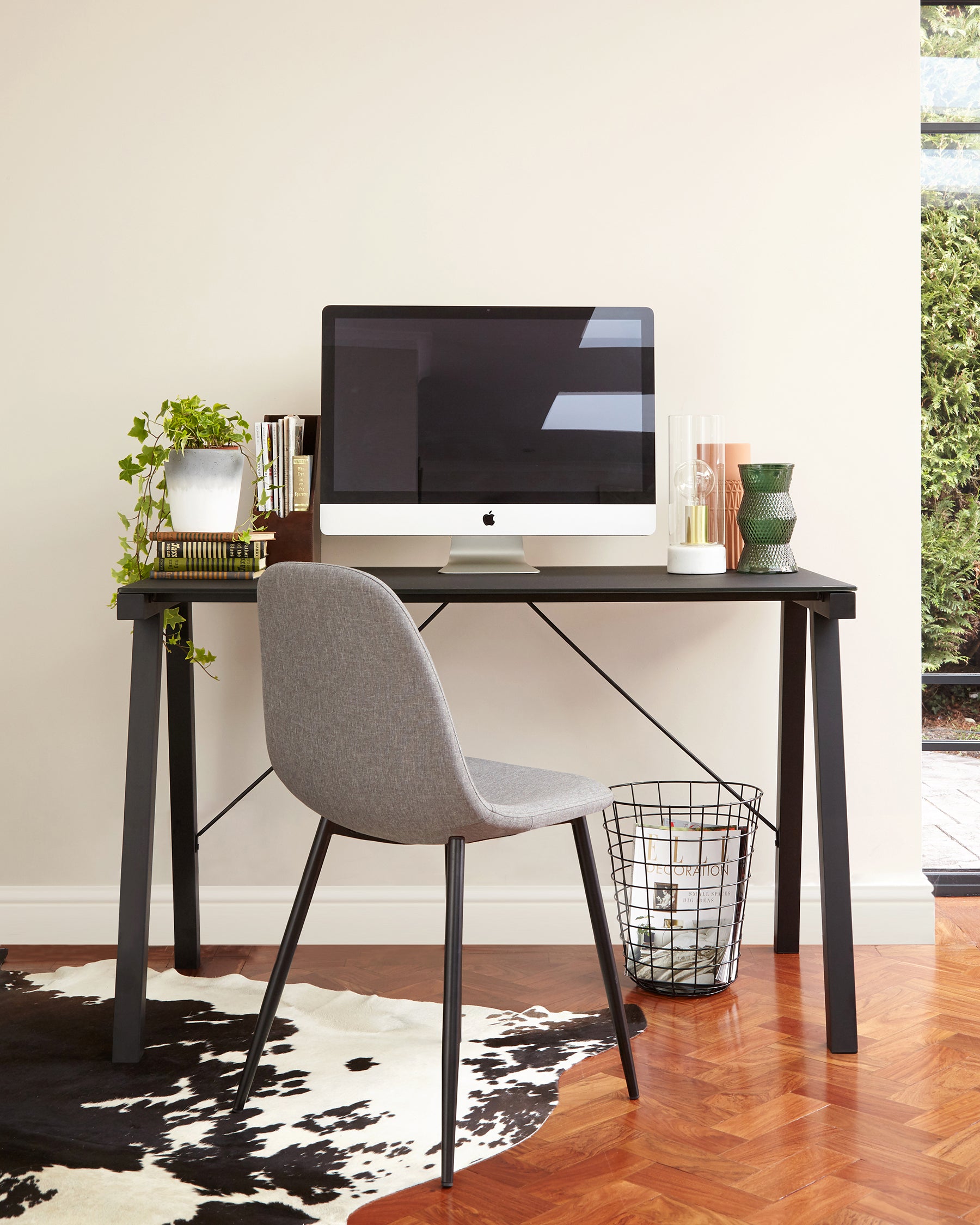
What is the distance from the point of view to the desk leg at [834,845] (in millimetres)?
1957

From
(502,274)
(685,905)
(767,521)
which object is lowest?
(685,905)

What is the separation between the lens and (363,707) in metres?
1.58

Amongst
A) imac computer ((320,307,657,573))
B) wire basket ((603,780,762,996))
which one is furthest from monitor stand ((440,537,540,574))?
wire basket ((603,780,762,996))

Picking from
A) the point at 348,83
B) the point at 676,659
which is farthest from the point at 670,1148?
the point at 348,83

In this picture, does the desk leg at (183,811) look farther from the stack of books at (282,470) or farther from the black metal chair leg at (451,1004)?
the black metal chair leg at (451,1004)

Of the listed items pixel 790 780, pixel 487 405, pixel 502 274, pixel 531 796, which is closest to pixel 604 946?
pixel 531 796

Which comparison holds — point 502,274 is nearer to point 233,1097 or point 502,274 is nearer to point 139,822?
point 139,822

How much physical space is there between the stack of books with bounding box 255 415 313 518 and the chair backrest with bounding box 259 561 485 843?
610mm

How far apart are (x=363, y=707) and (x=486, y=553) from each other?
77 cm

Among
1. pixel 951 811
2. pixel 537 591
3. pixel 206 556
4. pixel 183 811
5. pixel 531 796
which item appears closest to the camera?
pixel 531 796

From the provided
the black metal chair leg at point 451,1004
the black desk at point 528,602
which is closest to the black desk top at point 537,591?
the black desk at point 528,602

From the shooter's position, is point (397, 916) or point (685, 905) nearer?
point (685, 905)

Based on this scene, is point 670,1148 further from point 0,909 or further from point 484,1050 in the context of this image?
point 0,909

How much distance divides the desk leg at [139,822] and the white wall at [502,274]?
563 millimetres
